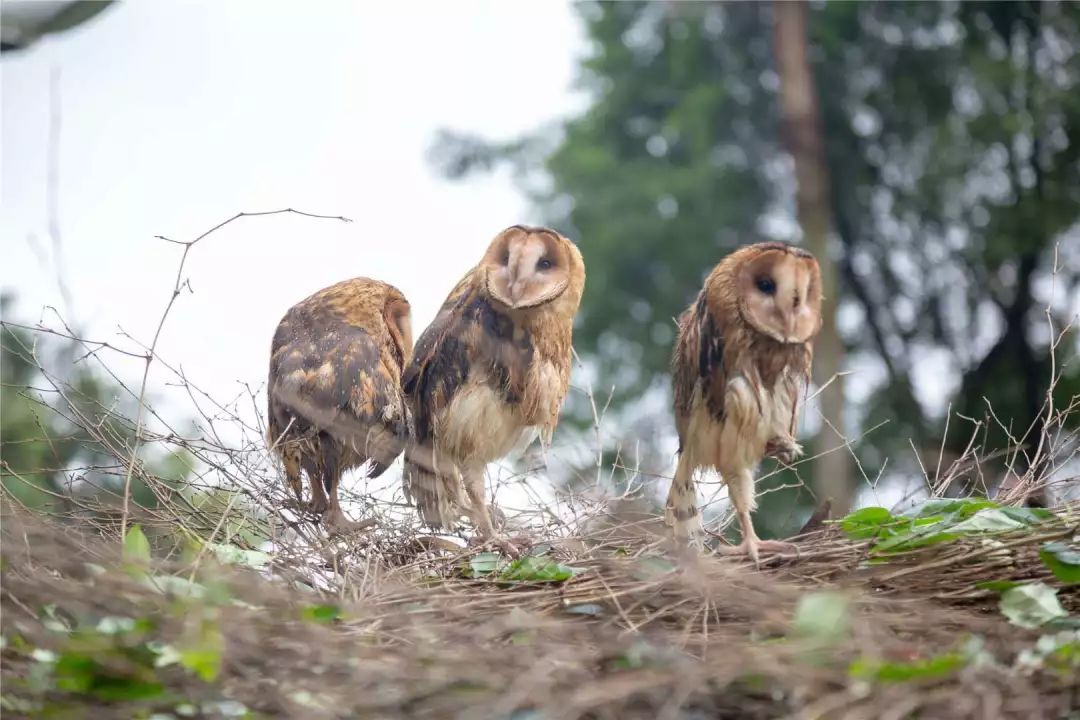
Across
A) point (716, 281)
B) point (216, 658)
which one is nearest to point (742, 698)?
point (216, 658)

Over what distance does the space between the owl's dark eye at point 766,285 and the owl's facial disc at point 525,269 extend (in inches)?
28.1

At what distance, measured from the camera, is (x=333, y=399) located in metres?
3.76

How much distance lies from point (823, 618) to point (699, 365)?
1.13m

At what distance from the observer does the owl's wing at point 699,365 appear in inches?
123

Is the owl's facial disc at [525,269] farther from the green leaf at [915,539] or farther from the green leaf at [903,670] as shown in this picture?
the green leaf at [903,670]

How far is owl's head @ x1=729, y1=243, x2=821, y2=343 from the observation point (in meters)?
2.99

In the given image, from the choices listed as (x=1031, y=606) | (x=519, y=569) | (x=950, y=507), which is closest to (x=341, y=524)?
(x=519, y=569)

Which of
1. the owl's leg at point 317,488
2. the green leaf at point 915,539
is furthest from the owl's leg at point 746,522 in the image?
the owl's leg at point 317,488

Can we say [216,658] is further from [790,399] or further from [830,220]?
[830,220]

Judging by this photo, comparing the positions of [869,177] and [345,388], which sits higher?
[869,177]

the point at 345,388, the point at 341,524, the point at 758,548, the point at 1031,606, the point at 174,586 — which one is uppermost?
the point at 345,388

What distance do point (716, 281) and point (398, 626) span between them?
126cm

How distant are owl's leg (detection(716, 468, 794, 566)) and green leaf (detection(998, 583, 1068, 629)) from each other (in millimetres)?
611

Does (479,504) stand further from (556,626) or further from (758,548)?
(556,626)
